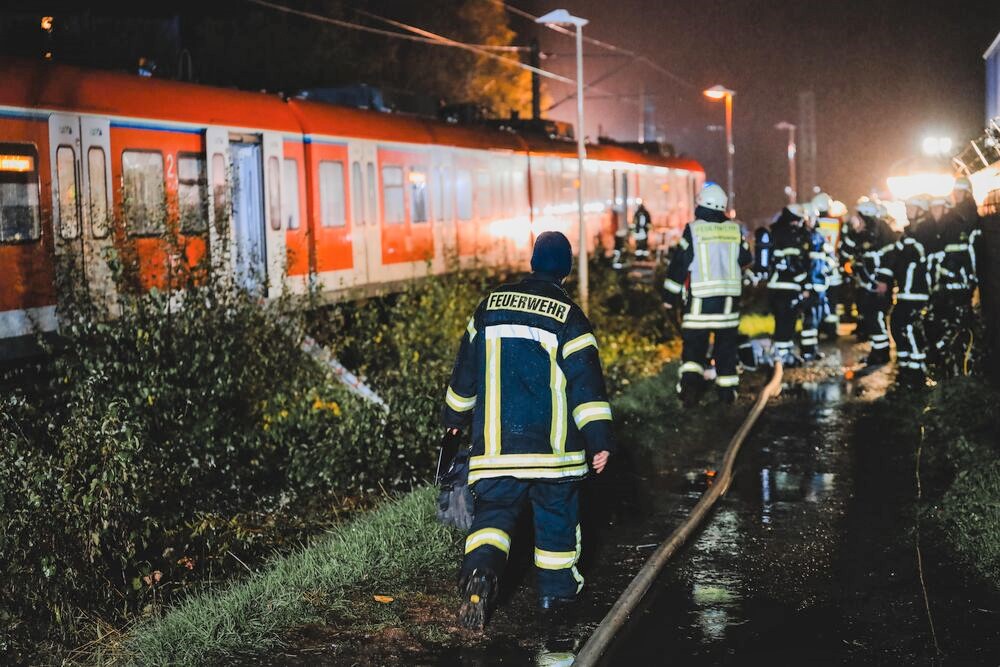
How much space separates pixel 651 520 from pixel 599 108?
76033mm

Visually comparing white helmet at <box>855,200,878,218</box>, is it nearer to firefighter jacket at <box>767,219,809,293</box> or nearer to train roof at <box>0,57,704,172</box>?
firefighter jacket at <box>767,219,809,293</box>

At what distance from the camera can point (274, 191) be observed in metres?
15.7

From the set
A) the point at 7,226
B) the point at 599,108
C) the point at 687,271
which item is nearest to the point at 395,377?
the point at 687,271

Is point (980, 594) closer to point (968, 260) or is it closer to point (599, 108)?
point (968, 260)

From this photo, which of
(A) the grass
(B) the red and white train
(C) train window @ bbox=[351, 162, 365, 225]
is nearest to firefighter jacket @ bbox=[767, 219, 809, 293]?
(B) the red and white train

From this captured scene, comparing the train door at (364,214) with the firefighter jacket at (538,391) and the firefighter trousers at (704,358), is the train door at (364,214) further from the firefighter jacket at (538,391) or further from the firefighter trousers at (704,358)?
the firefighter jacket at (538,391)

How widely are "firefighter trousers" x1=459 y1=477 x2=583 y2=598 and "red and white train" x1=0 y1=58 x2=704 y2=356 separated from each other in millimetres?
4435

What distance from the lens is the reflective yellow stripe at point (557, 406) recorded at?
5859 mm

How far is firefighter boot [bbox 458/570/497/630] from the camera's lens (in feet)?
18.6

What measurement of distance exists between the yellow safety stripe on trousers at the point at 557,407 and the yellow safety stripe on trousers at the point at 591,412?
0.08 metres

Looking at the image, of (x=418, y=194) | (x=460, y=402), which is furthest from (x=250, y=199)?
(x=460, y=402)

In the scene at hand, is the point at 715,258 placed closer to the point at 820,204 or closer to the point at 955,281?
the point at 955,281

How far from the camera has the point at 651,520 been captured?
311 inches

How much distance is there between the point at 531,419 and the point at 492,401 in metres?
0.20
